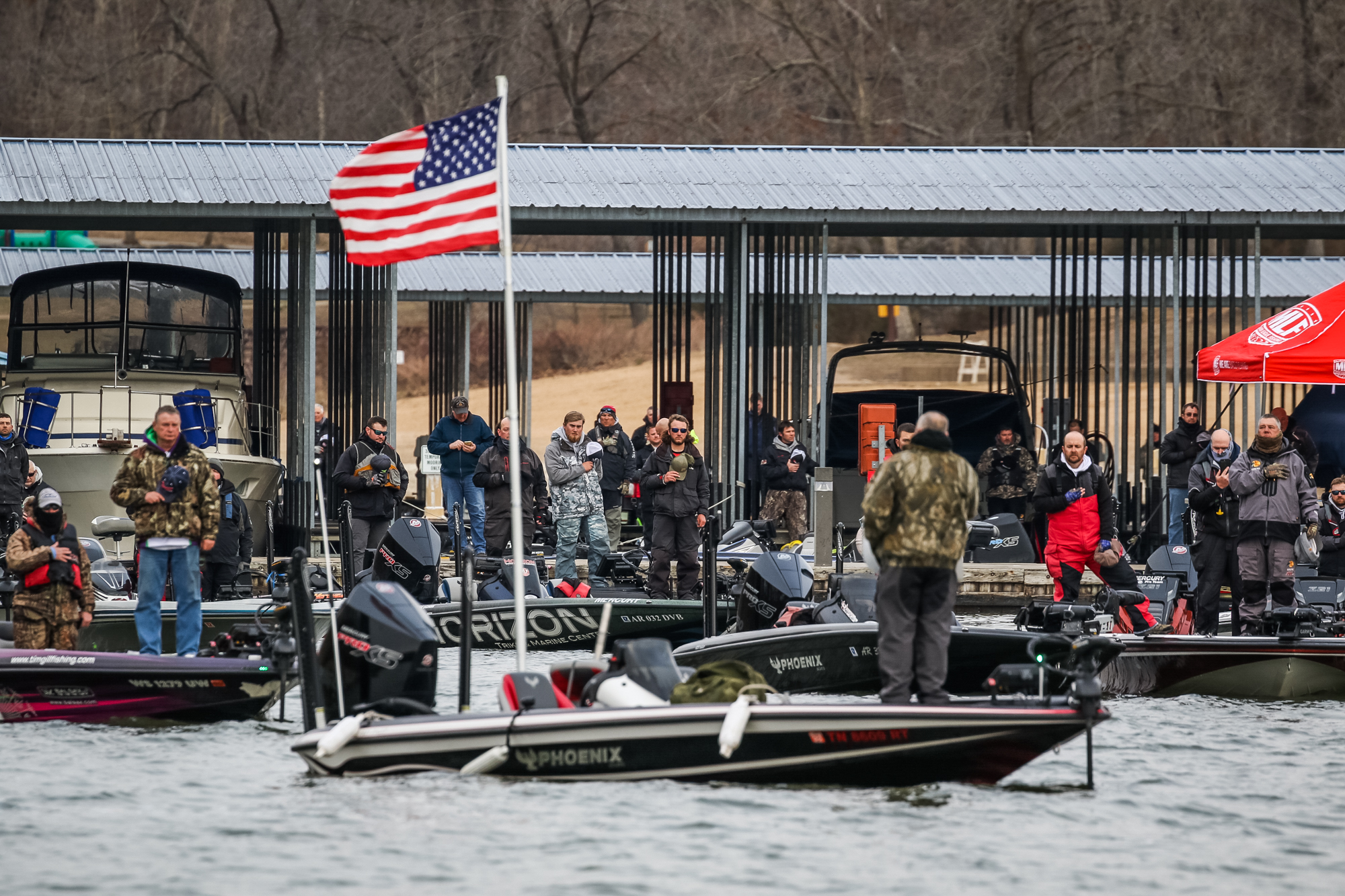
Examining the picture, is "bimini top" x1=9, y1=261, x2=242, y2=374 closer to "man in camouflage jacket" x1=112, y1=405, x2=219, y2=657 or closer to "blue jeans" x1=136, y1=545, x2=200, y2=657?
"man in camouflage jacket" x1=112, y1=405, x2=219, y2=657

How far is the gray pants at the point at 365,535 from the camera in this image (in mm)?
16234

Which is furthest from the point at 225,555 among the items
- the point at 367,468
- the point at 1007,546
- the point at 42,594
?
the point at 1007,546

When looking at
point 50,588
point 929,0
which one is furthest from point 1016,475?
point 929,0

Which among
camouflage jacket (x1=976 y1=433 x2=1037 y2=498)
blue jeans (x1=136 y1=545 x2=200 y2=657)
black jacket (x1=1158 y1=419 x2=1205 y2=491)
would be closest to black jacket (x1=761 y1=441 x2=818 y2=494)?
camouflage jacket (x1=976 y1=433 x2=1037 y2=498)

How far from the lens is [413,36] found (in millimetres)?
48906

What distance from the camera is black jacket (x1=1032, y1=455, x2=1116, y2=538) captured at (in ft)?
44.2

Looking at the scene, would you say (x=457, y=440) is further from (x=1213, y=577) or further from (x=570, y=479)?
(x=1213, y=577)

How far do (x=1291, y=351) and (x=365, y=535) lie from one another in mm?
7937

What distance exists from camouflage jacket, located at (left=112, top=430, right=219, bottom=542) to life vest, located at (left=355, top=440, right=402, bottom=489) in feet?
13.3

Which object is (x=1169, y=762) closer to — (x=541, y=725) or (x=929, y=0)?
(x=541, y=725)

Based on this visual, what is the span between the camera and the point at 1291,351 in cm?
1476

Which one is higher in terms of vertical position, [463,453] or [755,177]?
[755,177]

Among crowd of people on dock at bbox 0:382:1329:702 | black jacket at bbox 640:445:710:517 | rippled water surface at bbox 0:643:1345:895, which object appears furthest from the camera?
black jacket at bbox 640:445:710:517

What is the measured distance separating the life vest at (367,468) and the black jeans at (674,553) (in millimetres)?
2339
